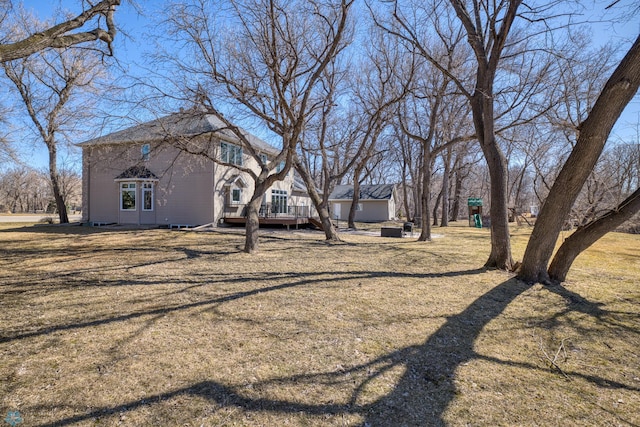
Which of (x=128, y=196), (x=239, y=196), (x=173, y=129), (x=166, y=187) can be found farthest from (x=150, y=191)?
(x=173, y=129)

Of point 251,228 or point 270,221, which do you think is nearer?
point 251,228

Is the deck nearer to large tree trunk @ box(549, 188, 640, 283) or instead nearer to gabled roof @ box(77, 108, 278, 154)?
gabled roof @ box(77, 108, 278, 154)

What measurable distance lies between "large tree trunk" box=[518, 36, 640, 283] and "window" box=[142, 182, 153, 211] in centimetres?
1875

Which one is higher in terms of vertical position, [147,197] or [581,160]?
[581,160]

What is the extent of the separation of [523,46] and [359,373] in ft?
36.5

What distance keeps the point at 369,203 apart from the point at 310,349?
32.2 metres

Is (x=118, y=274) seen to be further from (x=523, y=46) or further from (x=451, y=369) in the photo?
(x=523, y=46)

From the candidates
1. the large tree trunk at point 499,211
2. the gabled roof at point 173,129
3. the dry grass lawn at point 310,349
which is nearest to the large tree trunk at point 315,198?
the gabled roof at point 173,129

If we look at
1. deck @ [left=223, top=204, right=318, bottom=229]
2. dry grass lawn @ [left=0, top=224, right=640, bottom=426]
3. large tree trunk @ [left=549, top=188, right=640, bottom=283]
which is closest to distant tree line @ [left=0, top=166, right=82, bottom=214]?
deck @ [left=223, top=204, right=318, bottom=229]

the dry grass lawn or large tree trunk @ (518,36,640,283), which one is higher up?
large tree trunk @ (518,36,640,283)

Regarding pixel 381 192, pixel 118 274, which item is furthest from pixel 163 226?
pixel 381 192

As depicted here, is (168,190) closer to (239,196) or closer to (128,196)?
(128,196)

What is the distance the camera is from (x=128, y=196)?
1917 cm

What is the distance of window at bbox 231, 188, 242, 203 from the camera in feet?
63.6
